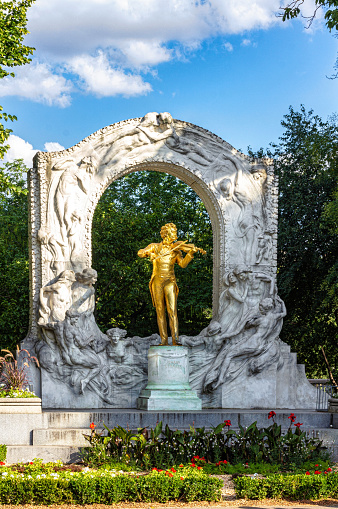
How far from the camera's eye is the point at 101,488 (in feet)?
29.8

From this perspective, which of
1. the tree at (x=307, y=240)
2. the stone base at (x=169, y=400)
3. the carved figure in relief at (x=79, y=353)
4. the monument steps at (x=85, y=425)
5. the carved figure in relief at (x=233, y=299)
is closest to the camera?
the monument steps at (x=85, y=425)

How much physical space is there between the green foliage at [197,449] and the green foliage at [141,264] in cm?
1082

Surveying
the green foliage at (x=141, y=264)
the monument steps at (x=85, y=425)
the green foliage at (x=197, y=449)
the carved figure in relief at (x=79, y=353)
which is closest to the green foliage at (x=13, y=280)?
the green foliage at (x=141, y=264)

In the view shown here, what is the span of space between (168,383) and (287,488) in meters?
5.48

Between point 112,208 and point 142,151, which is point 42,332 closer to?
point 142,151

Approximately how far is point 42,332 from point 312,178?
10.7 metres

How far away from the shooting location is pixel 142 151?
53.3ft

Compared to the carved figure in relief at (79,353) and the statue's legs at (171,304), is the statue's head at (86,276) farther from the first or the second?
the statue's legs at (171,304)

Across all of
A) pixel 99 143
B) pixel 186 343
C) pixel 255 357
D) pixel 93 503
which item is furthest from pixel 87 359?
pixel 93 503

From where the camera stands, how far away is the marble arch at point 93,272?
1500 centimetres

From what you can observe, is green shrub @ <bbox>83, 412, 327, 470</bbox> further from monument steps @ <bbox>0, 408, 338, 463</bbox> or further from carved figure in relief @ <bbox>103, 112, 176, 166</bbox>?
carved figure in relief @ <bbox>103, 112, 176, 166</bbox>

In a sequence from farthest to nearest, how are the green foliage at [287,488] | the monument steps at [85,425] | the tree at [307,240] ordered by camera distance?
the tree at [307,240] < the monument steps at [85,425] < the green foliage at [287,488]

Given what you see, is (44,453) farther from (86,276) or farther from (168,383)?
(86,276)

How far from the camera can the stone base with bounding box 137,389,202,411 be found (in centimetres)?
1432
